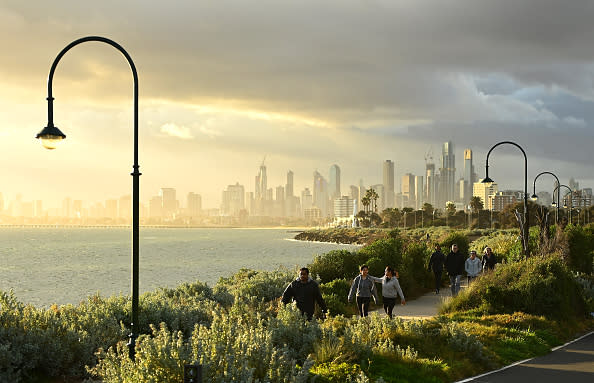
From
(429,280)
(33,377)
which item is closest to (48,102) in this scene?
(33,377)

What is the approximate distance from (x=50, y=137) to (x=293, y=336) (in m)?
5.95

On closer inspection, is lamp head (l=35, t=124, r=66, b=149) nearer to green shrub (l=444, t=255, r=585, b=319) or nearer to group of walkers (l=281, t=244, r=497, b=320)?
group of walkers (l=281, t=244, r=497, b=320)

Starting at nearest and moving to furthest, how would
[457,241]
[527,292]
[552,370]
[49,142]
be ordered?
1. [49,142]
2. [552,370]
3. [527,292]
4. [457,241]

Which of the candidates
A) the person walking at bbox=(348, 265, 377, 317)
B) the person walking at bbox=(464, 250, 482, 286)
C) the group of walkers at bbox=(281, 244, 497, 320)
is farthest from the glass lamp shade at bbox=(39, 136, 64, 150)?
the person walking at bbox=(464, 250, 482, 286)

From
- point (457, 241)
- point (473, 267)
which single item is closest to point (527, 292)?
point (473, 267)

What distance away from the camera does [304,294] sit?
14.0 m

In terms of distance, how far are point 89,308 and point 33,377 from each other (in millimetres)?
2835

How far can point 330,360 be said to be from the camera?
11000mm

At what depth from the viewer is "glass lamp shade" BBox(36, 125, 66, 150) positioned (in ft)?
34.4

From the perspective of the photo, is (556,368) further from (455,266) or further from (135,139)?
(135,139)

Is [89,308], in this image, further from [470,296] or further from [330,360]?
[470,296]

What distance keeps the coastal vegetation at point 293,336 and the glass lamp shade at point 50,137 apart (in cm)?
380

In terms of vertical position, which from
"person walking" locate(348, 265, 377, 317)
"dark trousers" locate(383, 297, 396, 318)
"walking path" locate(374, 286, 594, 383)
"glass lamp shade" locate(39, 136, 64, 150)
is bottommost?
"walking path" locate(374, 286, 594, 383)

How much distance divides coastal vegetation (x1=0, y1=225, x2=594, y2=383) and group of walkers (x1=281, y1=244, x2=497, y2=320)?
27.2 inches
